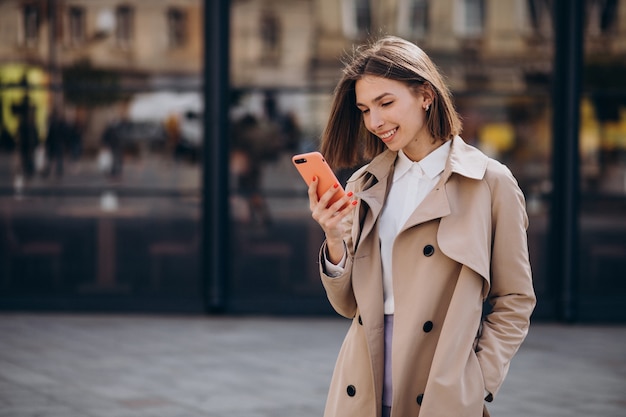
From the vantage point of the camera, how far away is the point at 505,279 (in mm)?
2803

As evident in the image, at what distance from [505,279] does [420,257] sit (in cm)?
26

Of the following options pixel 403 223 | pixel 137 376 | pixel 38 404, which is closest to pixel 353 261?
pixel 403 223

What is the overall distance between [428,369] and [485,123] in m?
6.78

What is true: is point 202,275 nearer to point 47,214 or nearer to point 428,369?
point 47,214

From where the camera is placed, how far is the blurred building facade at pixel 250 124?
9.28 meters

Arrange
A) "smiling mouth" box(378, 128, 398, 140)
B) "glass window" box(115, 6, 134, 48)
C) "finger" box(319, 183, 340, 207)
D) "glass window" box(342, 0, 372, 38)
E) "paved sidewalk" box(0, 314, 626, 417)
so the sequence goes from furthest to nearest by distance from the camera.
A: "glass window" box(115, 6, 134, 48) < "glass window" box(342, 0, 372, 38) < "paved sidewalk" box(0, 314, 626, 417) < "smiling mouth" box(378, 128, 398, 140) < "finger" box(319, 183, 340, 207)

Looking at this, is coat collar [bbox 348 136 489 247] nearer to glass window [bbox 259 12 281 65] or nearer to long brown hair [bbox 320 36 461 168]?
long brown hair [bbox 320 36 461 168]

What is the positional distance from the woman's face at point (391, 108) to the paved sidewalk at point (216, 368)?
3.42 metres

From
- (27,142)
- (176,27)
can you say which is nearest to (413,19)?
(176,27)

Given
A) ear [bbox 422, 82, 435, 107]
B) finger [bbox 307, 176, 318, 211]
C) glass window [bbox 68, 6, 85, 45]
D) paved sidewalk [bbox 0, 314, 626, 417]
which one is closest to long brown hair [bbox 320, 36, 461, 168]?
ear [bbox 422, 82, 435, 107]

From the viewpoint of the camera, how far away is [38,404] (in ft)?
19.9

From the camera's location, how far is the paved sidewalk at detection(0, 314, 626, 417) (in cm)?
612

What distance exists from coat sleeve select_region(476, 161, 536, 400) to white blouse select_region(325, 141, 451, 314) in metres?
0.16

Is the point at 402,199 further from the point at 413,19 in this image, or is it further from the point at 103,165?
the point at 103,165
